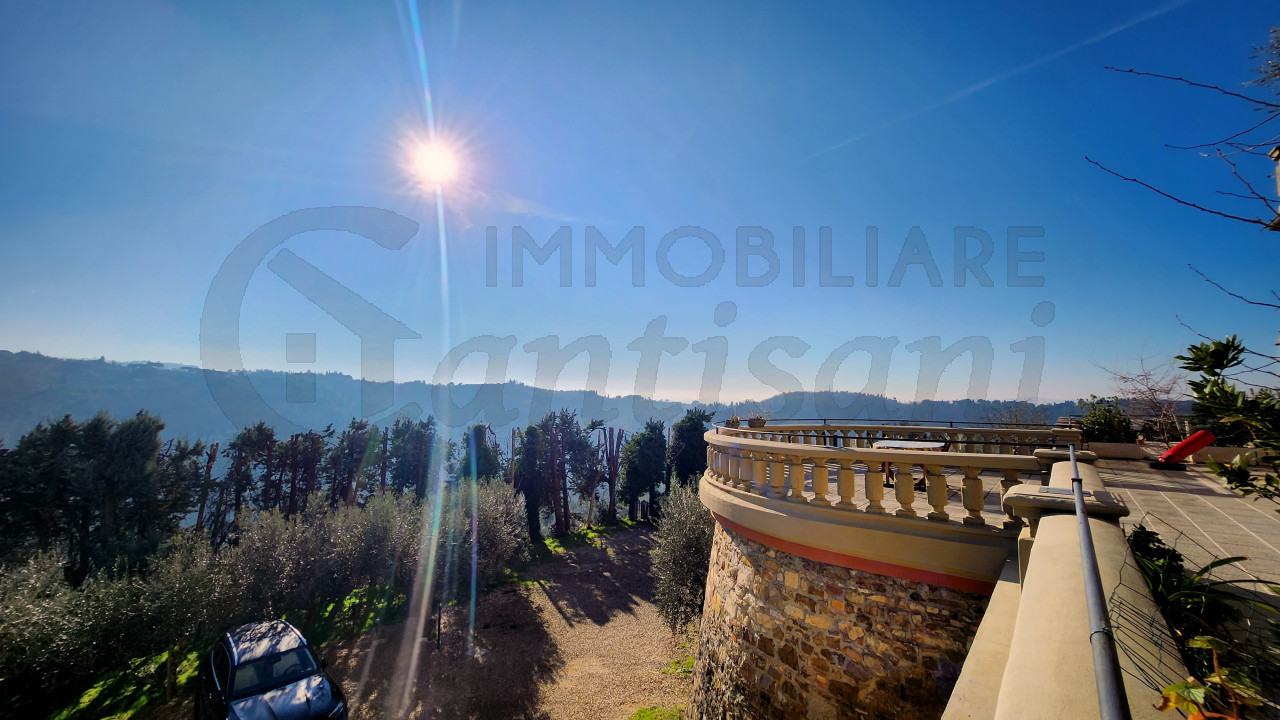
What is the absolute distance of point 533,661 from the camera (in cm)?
1308

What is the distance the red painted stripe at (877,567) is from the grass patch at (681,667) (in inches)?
345

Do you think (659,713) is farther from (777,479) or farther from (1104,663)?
(1104,663)

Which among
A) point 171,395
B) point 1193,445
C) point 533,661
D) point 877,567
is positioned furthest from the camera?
point 171,395

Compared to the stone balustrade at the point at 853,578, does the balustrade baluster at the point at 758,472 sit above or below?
above

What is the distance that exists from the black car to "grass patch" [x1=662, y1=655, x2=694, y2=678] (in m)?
7.57

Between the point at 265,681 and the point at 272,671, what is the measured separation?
16 cm

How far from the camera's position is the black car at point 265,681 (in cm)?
750

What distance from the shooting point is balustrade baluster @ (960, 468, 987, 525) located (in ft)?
13.2

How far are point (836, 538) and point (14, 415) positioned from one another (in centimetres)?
17852

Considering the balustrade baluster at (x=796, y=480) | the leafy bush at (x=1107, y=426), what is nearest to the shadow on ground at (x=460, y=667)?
the balustrade baluster at (x=796, y=480)

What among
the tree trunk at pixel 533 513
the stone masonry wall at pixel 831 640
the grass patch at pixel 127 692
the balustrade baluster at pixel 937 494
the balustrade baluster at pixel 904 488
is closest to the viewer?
the stone masonry wall at pixel 831 640

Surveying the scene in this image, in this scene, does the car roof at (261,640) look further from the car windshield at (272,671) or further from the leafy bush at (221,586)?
the leafy bush at (221,586)

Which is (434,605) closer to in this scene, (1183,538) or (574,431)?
(1183,538)

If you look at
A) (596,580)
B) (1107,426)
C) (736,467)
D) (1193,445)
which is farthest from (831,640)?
(596,580)
